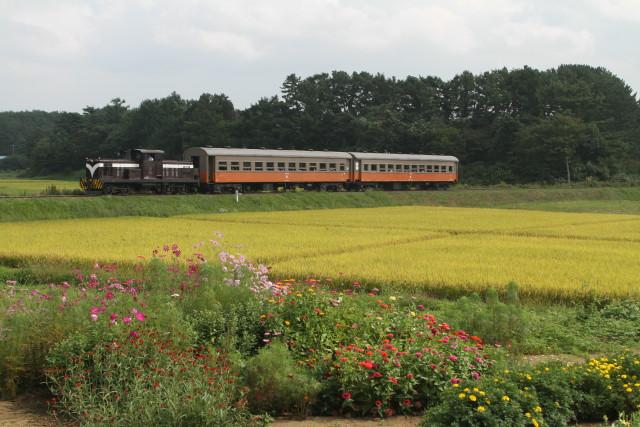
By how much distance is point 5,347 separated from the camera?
7410 millimetres

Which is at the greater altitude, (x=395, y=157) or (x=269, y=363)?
(x=395, y=157)

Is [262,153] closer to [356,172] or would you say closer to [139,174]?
[139,174]

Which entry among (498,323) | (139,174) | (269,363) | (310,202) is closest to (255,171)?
(310,202)

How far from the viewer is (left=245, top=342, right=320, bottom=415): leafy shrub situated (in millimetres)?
6742

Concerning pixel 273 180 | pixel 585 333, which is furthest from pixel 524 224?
pixel 585 333

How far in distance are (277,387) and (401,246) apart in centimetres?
1423

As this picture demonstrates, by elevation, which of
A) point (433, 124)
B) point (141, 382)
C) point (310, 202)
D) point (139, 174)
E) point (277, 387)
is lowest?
point (277, 387)

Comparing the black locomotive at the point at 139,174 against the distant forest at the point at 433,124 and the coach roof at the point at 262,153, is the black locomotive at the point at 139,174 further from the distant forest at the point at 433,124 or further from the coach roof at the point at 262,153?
the distant forest at the point at 433,124

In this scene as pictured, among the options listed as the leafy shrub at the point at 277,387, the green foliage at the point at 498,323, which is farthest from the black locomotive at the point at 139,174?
the leafy shrub at the point at 277,387

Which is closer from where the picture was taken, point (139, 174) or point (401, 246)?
point (401, 246)

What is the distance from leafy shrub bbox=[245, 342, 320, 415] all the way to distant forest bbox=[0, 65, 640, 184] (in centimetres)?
6243

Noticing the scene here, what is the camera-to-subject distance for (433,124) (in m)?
76.2

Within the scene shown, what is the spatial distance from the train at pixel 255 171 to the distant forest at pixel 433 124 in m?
19.3

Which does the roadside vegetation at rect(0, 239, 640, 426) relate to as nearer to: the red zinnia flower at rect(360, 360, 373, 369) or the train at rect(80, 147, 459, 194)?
the red zinnia flower at rect(360, 360, 373, 369)
